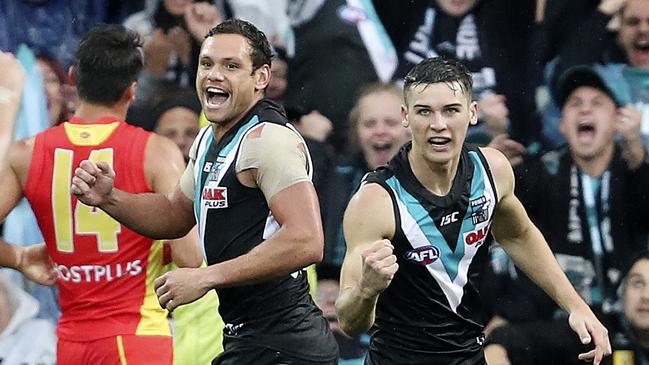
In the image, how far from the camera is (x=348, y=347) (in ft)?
26.2

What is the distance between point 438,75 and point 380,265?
3.89 ft

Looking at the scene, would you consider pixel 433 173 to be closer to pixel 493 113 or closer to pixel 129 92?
pixel 129 92

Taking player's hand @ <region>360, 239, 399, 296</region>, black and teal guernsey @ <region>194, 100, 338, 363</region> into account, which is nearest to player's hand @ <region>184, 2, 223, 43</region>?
black and teal guernsey @ <region>194, 100, 338, 363</region>

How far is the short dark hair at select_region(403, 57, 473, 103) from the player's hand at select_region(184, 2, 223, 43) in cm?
261

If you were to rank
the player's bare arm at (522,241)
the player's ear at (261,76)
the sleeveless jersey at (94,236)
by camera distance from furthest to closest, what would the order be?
1. the sleeveless jersey at (94,236)
2. the player's bare arm at (522,241)
3. the player's ear at (261,76)

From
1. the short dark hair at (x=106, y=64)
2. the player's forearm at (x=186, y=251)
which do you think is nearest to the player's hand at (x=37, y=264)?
the player's forearm at (x=186, y=251)

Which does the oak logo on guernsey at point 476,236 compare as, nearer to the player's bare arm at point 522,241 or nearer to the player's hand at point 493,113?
the player's bare arm at point 522,241

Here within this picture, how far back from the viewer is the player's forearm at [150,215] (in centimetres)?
563

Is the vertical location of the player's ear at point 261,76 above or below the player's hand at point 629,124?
above

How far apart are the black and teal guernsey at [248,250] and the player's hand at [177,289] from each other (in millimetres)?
449

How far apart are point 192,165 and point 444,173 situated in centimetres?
99

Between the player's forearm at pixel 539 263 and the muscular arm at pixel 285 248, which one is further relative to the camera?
the player's forearm at pixel 539 263

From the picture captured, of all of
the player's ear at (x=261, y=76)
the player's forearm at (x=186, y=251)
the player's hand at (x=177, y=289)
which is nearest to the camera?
the player's hand at (x=177, y=289)

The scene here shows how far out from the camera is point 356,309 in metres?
5.08
